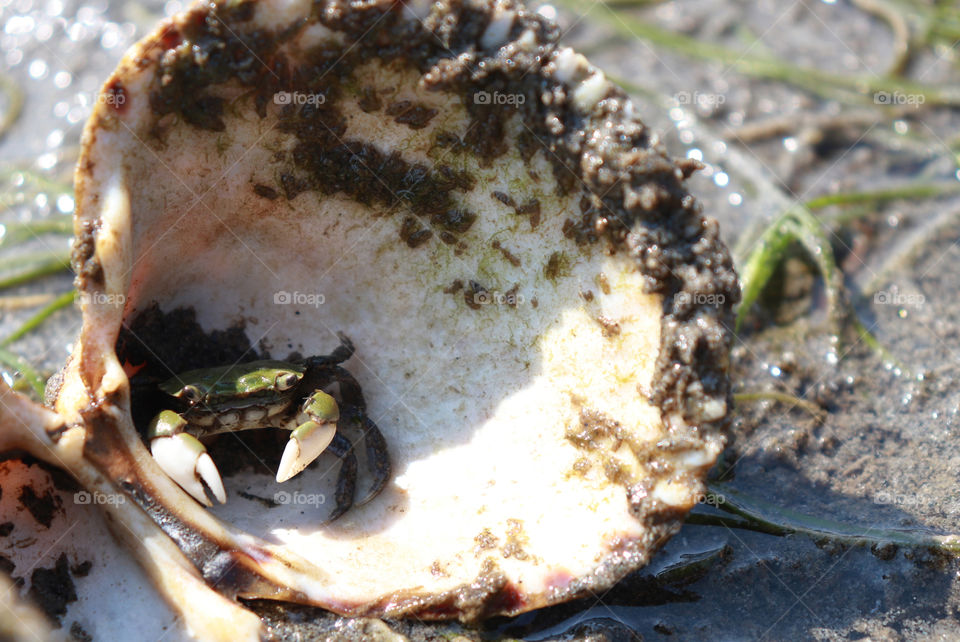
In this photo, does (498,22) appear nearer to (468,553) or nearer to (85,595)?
(468,553)

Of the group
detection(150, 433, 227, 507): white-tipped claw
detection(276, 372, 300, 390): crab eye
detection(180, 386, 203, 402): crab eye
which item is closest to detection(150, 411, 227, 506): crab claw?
detection(150, 433, 227, 507): white-tipped claw

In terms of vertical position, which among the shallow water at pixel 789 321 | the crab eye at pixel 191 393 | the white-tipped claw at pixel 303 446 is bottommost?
the shallow water at pixel 789 321

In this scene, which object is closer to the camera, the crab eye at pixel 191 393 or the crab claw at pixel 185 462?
the crab claw at pixel 185 462

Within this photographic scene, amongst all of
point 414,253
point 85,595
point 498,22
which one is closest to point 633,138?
point 498,22

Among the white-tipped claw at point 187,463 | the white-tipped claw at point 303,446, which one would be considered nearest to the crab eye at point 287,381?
the white-tipped claw at point 303,446

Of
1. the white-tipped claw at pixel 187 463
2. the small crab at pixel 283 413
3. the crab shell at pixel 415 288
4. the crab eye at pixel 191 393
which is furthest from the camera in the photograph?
the crab eye at pixel 191 393

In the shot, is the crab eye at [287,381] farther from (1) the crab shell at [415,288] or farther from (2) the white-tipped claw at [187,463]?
(2) the white-tipped claw at [187,463]

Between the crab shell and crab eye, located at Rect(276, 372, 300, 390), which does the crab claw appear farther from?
crab eye, located at Rect(276, 372, 300, 390)
